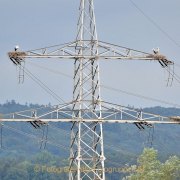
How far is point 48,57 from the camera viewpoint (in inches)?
3019

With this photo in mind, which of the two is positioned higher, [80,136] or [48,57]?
[48,57]

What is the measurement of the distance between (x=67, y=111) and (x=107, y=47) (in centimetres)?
550

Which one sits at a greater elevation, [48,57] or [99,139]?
[48,57]

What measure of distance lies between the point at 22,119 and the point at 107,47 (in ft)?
26.0

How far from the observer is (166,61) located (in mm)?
79375

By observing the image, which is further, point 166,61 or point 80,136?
point 166,61

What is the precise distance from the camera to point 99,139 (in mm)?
74875

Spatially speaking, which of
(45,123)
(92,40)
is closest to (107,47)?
(92,40)

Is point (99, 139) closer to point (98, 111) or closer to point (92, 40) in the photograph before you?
point (98, 111)

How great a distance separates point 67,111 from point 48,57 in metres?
4.03

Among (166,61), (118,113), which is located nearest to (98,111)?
(118,113)

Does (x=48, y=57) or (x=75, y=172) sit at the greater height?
(x=48, y=57)

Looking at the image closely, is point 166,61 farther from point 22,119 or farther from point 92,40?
point 22,119

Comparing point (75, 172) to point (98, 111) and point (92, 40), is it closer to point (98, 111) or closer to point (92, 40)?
point (98, 111)
